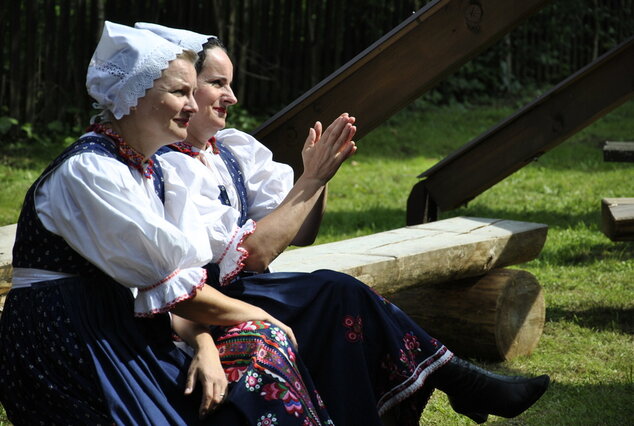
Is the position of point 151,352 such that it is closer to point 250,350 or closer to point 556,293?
point 250,350

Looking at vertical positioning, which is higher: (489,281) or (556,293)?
(489,281)

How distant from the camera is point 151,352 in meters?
2.40

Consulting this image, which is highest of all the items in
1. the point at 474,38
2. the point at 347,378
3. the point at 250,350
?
the point at 474,38

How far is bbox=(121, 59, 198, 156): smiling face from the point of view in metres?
2.43

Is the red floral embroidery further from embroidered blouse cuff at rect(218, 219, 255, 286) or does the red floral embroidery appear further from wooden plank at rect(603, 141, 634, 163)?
wooden plank at rect(603, 141, 634, 163)

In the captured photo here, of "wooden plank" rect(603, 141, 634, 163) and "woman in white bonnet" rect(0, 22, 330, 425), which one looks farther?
"wooden plank" rect(603, 141, 634, 163)

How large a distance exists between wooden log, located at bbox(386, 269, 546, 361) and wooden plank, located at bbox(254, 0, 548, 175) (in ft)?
3.14

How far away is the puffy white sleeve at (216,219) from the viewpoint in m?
2.78

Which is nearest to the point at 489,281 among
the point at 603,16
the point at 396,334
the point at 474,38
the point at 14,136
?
the point at 474,38

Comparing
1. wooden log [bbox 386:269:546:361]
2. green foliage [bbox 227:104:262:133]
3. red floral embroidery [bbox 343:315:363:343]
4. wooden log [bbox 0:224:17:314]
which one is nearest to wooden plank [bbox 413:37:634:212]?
wooden log [bbox 386:269:546:361]

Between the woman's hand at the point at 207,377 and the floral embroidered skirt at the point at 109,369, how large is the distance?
0.09ft

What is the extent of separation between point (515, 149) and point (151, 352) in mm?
3461

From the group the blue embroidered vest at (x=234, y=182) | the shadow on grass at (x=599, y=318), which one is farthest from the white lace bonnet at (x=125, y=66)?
the shadow on grass at (x=599, y=318)

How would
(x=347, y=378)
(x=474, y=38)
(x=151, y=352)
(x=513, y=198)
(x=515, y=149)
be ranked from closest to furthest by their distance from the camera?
(x=151, y=352) → (x=347, y=378) → (x=474, y=38) → (x=515, y=149) → (x=513, y=198)
